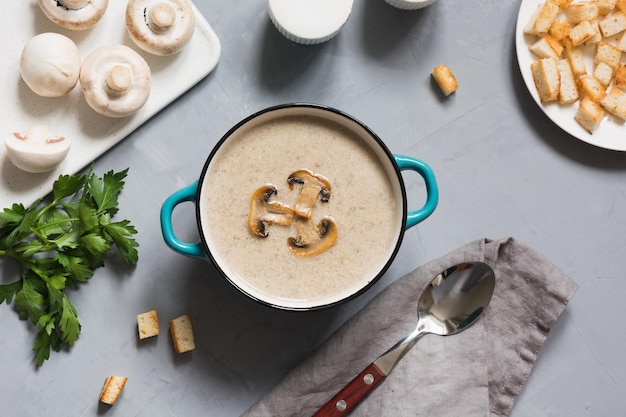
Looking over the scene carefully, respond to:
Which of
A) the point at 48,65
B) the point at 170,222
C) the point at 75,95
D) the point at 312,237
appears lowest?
the point at 312,237

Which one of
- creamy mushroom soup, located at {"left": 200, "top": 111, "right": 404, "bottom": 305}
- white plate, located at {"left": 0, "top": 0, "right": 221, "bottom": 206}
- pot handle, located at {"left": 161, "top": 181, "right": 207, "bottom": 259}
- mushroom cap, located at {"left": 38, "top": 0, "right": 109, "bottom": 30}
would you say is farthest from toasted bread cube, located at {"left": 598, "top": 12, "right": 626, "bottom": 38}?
mushroom cap, located at {"left": 38, "top": 0, "right": 109, "bottom": 30}

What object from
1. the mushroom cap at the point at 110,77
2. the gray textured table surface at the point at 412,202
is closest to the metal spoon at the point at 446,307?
the gray textured table surface at the point at 412,202

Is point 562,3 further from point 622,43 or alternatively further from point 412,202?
point 412,202

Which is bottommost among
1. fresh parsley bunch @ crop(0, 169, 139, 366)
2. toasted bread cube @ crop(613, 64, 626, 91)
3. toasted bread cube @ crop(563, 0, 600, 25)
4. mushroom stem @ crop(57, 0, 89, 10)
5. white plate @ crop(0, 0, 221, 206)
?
toasted bread cube @ crop(613, 64, 626, 91)

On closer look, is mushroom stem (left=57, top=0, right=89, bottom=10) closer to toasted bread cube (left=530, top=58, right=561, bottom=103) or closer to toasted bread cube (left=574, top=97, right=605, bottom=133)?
toasted bread cube (left=530, top=58, right=561, bottom=103)

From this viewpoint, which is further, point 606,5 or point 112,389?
point 606,5

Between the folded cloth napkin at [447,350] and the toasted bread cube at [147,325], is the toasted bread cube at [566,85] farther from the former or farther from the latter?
the toasted bread cube at [147,325]

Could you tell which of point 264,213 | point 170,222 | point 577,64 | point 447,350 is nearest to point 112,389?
point 170,222
